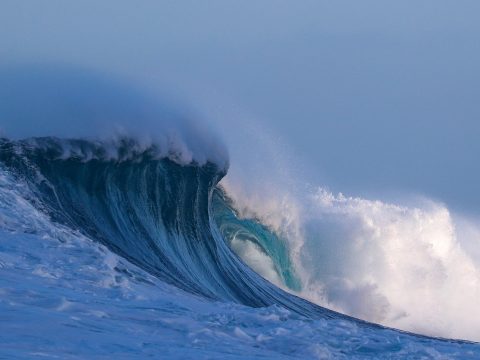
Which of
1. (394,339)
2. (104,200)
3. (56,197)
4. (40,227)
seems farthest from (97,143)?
(394,339)

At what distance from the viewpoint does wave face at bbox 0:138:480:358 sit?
4.95 metres

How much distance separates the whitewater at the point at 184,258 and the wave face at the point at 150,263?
23mm

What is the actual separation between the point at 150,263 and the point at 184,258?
1.56 metres

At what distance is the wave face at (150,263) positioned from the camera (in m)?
4.95

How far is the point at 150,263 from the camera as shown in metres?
9.42

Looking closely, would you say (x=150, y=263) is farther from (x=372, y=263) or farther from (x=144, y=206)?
(x=372, y=263)

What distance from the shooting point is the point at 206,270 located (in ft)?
36.5

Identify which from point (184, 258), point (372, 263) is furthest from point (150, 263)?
point (372, 263)

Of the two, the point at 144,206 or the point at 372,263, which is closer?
the point at 144,206

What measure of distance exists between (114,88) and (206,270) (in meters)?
4.45

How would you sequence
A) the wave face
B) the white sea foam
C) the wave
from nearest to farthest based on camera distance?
the wave face, the wave, the white sea foam

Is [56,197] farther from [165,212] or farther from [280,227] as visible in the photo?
[280,227]

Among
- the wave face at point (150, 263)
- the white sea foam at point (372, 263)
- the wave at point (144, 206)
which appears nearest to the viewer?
the wave face at point (150, 263)

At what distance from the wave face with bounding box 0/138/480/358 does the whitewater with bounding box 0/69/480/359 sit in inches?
0.9
